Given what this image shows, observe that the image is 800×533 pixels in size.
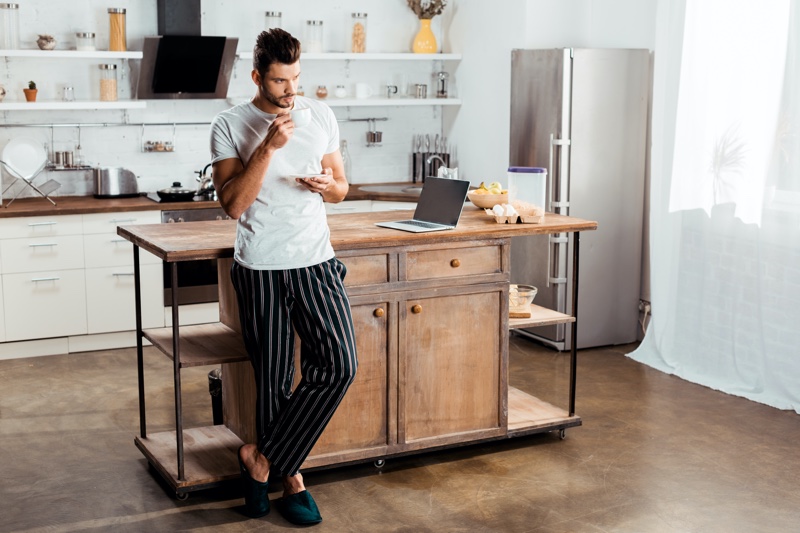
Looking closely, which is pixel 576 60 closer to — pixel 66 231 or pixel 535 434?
pixel 535 434

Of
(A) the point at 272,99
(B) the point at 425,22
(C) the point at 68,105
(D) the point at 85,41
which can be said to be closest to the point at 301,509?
(A) the point at 272,99

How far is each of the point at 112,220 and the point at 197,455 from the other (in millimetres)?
2330

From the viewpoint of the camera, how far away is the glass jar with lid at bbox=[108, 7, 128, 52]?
6.13 meters

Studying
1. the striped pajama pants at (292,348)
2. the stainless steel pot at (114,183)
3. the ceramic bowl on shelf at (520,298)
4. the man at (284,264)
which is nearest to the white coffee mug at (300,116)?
the man at (284,264)

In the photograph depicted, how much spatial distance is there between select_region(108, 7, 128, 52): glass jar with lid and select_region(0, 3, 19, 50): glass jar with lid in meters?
0.55

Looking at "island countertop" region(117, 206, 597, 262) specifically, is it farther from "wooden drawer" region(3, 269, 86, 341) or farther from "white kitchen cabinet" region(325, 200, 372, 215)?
"white kitchen cabinet" region(325, 200, 372, 215)

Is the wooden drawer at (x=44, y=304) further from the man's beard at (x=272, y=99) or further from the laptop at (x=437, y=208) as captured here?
the man's beard at (x=272, y=99)

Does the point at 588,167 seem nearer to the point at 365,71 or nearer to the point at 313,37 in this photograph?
the point at 365,71

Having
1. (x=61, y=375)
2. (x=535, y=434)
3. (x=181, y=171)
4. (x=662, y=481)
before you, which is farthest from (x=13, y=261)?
(x=662, y=481)

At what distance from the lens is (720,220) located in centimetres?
534

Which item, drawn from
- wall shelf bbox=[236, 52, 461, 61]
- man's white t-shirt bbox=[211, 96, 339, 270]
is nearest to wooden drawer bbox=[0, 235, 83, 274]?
wall shelf bbox=[236, 52, 461, 61]

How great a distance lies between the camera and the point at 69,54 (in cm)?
598

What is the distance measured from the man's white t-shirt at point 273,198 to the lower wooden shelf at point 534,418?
141 cm

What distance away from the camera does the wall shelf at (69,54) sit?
5864 mm
